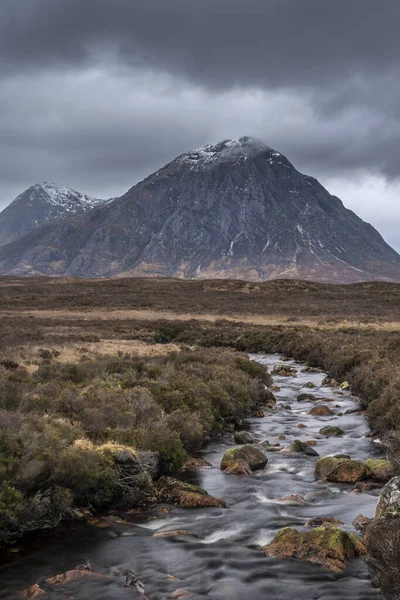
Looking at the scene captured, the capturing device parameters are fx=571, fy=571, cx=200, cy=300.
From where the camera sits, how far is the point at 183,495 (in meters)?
14.7

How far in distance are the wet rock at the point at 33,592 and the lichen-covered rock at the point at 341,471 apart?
355 inches

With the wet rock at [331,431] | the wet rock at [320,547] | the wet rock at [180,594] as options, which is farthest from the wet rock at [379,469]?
the wet rock at [180,594]

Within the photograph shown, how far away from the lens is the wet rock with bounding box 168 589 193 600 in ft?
33.3

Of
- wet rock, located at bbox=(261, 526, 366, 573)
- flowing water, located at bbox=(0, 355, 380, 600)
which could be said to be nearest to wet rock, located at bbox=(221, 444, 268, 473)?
flowing water, located at bbox=(0, 355, 380, 600)

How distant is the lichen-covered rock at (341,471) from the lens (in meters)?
16.2

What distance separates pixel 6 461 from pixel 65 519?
2.20m

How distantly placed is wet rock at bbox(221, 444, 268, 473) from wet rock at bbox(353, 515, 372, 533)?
4.55m

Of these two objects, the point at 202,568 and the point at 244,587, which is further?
the point at 202,568

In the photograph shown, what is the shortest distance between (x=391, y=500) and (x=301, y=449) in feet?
27.5

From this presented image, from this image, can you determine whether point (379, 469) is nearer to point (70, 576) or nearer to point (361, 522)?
point (361, 522)

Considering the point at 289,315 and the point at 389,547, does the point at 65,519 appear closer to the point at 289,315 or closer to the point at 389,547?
the point at 389,547

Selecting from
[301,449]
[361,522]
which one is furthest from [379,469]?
[361,522]

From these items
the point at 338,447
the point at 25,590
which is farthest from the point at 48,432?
the point at 338,447

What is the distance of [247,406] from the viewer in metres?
25.7
